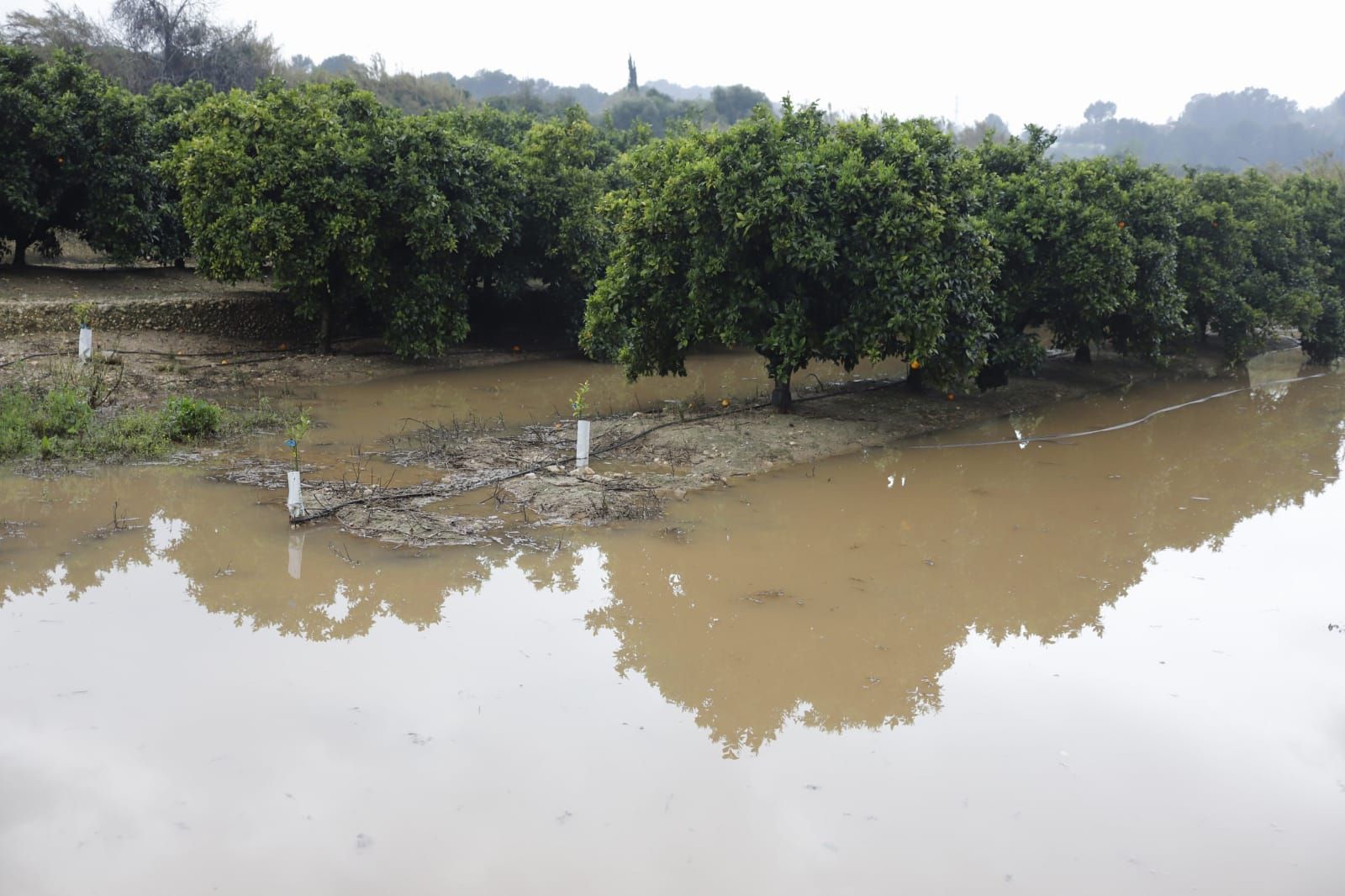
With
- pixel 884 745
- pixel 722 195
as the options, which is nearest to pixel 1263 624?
pixel 884 745

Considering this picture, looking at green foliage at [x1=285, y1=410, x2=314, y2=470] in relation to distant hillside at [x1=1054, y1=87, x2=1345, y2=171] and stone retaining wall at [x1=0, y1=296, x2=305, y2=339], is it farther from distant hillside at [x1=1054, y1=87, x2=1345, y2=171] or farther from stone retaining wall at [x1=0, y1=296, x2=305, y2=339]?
distant hillside at [x1=1054, y1=87, x2=1345, y2=171]

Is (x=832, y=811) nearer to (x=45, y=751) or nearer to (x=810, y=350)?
(x=45, y=751)

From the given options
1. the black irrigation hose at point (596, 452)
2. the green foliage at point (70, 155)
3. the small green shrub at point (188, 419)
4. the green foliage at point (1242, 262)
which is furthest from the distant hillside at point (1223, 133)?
the small green shrub at point (188, 419)

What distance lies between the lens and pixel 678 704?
21.5 ft

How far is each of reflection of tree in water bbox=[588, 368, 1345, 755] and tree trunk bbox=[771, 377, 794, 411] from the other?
196cm

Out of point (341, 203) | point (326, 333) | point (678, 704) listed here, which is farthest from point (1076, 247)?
point (326, 333)

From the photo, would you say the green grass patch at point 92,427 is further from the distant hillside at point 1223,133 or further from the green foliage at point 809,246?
the distant hillside at point 1223,133

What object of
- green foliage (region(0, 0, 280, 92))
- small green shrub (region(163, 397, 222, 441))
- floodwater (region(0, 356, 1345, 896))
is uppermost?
green foliage (region(0, 0, 280, 92))

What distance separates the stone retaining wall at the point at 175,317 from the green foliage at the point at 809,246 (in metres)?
7.06

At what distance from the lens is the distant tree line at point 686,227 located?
501 inches

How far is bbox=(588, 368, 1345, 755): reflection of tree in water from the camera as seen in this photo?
6879mm

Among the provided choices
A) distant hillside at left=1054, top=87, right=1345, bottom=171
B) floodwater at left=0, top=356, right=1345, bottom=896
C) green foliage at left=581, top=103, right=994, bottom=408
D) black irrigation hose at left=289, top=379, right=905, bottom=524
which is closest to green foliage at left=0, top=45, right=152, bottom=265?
black irrigation hose at left=289, top=379, right=905, bottom=524

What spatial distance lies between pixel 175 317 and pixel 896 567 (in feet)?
42.2

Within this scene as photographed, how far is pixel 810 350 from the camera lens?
1328cm
